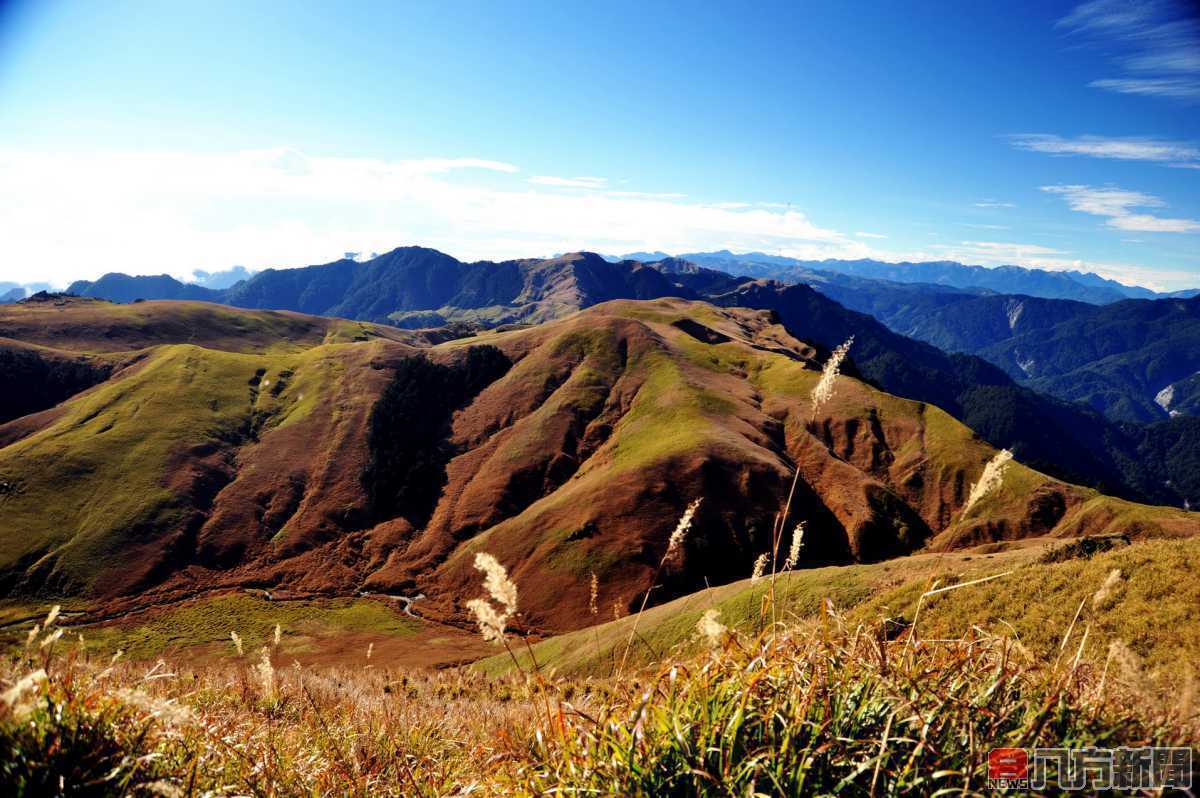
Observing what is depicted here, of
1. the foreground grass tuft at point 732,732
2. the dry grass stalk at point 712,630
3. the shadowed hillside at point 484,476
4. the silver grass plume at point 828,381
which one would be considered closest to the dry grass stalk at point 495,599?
the foreground grass tuft at point 732,732

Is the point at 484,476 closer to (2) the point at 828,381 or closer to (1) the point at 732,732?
(2) the point at 828,381

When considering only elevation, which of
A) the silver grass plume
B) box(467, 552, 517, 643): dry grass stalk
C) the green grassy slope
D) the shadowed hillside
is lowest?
the shadowed hillside

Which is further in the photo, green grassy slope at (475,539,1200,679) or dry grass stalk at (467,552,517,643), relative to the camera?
green grassy slope at (475,539,1200,679)

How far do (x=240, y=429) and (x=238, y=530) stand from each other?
26569mm

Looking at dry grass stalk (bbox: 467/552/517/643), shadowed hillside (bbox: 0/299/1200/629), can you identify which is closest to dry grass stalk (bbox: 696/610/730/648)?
dry grass stalk (bbox: 467/552/517/643)

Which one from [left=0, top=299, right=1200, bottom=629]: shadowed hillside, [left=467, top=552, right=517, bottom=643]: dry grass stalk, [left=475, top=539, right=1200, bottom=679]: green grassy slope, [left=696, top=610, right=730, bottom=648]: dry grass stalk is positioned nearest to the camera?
[left=467, top=552, right=517, bottom=643]: dry grass stalk

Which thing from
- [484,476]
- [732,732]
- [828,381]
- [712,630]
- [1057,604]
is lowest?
[484,476]

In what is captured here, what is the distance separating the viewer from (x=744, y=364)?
12119cm

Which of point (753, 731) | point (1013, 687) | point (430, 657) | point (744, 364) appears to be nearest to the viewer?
point (753, 731)

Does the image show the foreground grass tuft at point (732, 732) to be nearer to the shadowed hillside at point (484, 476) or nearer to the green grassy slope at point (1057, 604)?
the green grassy slope at point (1057, 604)

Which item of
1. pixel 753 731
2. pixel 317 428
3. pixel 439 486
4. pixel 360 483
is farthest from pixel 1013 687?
pixel 317 428

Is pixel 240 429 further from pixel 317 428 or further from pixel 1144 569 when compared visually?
pixel 1144 569

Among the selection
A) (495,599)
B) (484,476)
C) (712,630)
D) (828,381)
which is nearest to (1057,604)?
(828,381)

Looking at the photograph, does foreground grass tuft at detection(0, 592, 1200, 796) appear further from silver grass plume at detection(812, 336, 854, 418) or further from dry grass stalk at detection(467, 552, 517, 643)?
silver grass plume at detection(812, 336, 854, 418)
